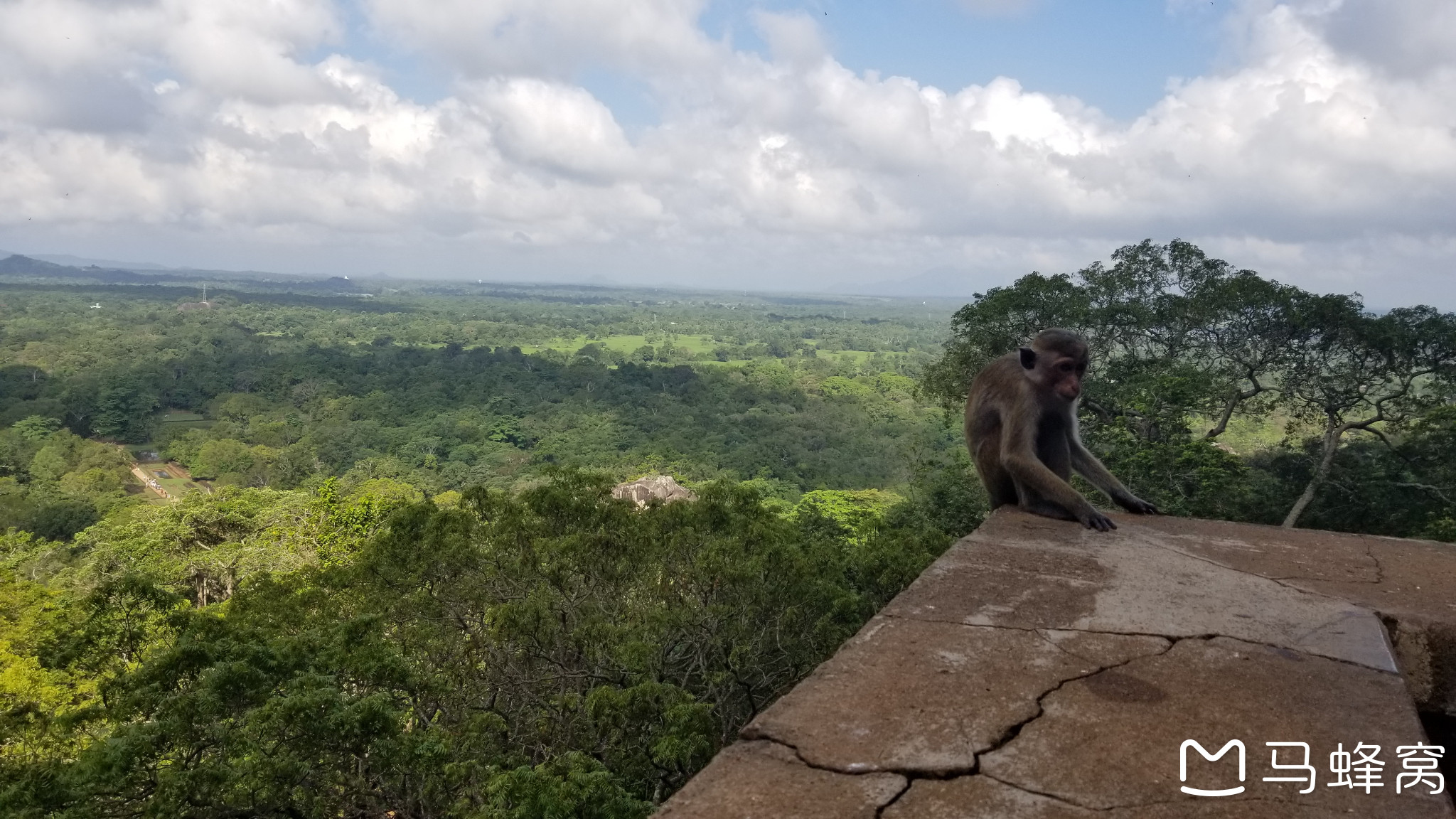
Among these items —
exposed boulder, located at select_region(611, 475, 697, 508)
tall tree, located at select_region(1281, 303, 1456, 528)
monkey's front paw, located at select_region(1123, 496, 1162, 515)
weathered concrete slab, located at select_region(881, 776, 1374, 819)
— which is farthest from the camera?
exposed boulder, located at select_region(611, 475, 697, 508)

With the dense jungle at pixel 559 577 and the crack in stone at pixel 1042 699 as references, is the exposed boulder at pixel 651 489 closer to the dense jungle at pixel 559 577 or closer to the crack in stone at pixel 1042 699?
the dense jungle at pixel 559 577

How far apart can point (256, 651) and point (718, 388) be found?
57.0 metres

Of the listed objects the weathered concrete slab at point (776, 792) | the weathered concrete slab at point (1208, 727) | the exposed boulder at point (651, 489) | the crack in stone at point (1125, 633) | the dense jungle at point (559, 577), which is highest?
the crack in stone at point (1125, 633)

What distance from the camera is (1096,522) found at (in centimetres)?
345

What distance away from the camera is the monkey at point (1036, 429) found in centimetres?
386

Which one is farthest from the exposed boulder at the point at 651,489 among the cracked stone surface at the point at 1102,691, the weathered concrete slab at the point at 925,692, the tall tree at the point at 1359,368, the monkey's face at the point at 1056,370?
the weathered concrete slab at the point at 925,692

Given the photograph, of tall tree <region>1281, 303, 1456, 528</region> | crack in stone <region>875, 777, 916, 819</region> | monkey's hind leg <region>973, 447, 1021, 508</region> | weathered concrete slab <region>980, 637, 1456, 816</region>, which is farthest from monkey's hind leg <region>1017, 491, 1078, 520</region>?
tall tree <region>1281, 303, 1456, 528</region>

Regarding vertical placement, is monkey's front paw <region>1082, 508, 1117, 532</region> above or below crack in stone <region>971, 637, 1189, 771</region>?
above

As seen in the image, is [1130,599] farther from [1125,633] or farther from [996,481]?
[996,481]

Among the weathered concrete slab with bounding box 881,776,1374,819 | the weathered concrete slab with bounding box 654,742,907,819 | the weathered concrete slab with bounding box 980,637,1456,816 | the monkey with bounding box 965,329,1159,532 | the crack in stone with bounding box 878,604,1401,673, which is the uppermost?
the monkey with bounding box 965,329,1159,532

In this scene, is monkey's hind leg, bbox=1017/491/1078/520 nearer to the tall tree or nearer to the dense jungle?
the dense jungle

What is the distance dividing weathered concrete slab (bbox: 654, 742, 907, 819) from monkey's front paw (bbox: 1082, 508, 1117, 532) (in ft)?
7.35

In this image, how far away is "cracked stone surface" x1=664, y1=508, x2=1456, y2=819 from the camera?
1.54m

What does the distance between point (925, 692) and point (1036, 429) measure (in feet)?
8.12
